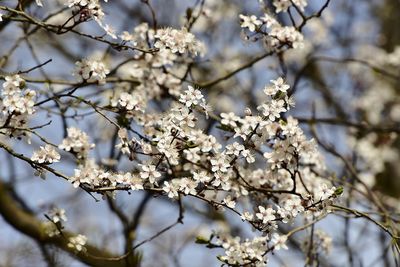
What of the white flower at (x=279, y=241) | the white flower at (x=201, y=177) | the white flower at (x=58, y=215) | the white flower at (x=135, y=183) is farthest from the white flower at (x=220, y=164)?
the white flower at (x=58, y=215)

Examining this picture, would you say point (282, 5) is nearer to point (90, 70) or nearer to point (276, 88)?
point (276, 88)

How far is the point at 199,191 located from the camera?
258 cm

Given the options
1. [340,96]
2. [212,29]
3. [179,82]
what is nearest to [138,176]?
[179,82]

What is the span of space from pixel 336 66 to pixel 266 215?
7.14 metres

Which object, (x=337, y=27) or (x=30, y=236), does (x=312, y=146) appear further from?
(x=337, y=27)

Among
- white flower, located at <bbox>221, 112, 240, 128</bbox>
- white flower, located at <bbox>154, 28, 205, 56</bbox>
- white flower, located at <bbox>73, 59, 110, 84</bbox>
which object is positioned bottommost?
white flower, located at <bbox>221, 112, 240, 128</bbox>

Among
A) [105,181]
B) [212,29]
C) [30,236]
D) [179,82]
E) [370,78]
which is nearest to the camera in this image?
[105,181]

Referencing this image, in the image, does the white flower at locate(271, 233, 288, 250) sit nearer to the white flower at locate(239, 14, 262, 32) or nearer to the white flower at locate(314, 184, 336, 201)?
the white flower at locate(314, 184, 336, 201)

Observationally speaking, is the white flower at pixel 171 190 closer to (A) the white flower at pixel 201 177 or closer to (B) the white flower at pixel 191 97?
(A) the white flower at pixel 201 177

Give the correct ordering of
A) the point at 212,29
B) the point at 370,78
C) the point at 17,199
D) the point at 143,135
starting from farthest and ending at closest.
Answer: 1. the point at 370,78
2. the point at 212,29
3. the point at 17,199
4. the point at 143,135

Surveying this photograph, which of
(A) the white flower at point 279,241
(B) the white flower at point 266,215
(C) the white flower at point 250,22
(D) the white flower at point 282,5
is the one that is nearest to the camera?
(B) the white flower at point 266,215

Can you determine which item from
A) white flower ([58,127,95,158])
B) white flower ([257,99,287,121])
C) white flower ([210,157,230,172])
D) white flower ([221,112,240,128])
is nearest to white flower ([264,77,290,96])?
white flower ([257,99,287,121])

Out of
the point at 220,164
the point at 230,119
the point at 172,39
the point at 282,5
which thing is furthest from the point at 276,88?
the point at 282,5

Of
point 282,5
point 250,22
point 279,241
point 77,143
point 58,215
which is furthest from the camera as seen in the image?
point 282,5
